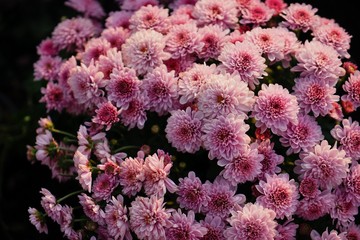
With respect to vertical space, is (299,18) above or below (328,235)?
above

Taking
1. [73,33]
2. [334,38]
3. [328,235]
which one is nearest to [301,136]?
[328,235]

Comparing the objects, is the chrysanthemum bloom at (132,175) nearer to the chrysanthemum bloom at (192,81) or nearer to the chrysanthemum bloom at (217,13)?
the chrysanthemum bloom at (192,81)

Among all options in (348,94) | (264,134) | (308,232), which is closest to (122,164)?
(264,134)

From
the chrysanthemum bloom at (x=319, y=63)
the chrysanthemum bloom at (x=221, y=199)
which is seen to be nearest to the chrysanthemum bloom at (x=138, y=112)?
the chrysanthemum bloom at (x=221, y=199)

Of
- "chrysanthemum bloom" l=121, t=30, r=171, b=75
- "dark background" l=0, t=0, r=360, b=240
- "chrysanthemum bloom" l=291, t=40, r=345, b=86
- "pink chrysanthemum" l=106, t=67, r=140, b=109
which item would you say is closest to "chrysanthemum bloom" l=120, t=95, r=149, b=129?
"pink chrysanthemum" l=106, t=67, r=140, b=109

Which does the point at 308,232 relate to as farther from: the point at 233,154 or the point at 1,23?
the point at 1,23

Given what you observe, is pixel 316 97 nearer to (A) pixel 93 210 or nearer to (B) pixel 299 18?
(B) pixel 299 18

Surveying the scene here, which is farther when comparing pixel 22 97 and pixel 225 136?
pixel 22 97
